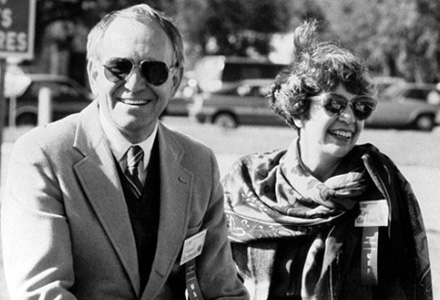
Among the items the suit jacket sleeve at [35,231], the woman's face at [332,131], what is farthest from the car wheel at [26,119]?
the suit jacket sleeve at [35,231]

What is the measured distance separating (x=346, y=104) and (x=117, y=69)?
1.21 m

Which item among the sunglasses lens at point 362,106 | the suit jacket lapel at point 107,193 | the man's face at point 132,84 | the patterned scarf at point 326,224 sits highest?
the man's face at point 132,84

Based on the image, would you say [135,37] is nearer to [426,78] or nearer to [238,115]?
[238,115]

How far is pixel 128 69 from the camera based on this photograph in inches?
105

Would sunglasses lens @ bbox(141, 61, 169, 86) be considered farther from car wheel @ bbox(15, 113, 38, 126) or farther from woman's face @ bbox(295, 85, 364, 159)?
car wheel @ bbox(15, 113, 38, 126)

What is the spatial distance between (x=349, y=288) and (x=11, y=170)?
1562mm

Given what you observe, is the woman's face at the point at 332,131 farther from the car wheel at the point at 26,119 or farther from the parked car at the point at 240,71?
the parked car at the point at 240,71

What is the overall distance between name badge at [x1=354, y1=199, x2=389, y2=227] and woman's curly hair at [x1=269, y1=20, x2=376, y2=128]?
18.6 inches

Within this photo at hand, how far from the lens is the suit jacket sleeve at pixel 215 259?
2.91 metres

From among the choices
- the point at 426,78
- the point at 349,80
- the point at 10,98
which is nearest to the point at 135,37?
the point at 349,80

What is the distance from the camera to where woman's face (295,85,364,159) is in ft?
11.5

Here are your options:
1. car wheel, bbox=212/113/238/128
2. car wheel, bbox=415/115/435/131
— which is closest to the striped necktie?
car wheel, bbox=212/113/238/128

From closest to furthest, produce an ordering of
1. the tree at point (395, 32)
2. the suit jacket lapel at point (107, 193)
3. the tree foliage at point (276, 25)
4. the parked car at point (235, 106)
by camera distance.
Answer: the suit jacket lapel at point (107, 193)
the parked car at point (235, 106)
the tree at point (395, 32)
the tree foliage at point (276, 25)

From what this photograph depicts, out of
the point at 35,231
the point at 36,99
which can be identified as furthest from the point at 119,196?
the point at 36,99
